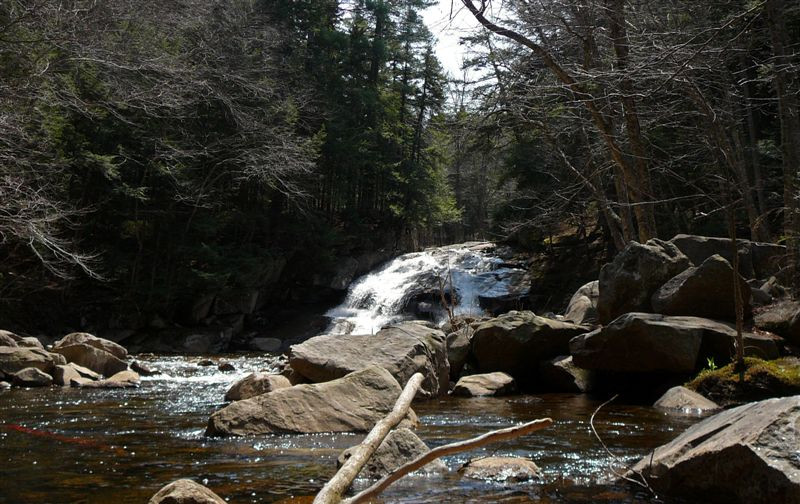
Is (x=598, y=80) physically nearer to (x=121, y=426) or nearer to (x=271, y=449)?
(x=271, y=449)

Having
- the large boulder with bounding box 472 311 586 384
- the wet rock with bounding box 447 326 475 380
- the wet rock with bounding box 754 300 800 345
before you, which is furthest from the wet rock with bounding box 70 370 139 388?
the wet rock with bounding box 754 300 800 345

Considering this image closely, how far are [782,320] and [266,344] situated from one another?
14.8 m

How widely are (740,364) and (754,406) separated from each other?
4.03m

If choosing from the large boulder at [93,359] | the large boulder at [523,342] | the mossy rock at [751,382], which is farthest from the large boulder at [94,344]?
the mossy rock at [751,382]

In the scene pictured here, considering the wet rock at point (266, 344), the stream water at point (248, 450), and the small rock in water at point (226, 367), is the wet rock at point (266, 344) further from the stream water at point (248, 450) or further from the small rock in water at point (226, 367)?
the stream water at point (248, 450)

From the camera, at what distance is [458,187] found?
1853 inches

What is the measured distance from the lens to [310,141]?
72.2ft

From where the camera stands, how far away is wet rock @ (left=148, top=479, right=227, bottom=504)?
3367mm

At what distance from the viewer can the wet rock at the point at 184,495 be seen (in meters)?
3.37

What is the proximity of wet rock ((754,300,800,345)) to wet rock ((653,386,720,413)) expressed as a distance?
195cm

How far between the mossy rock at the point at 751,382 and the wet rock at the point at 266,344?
1413cm

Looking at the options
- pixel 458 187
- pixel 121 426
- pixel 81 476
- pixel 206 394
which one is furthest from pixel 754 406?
pixel 458 187

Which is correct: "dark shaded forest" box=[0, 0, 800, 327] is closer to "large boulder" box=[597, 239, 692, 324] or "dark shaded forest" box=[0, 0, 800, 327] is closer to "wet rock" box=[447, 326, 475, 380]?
"large boulder" box=[597, 239, 692, 324]

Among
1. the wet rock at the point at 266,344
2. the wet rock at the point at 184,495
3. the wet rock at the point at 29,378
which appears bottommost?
the wet rock at the point at 266,344
